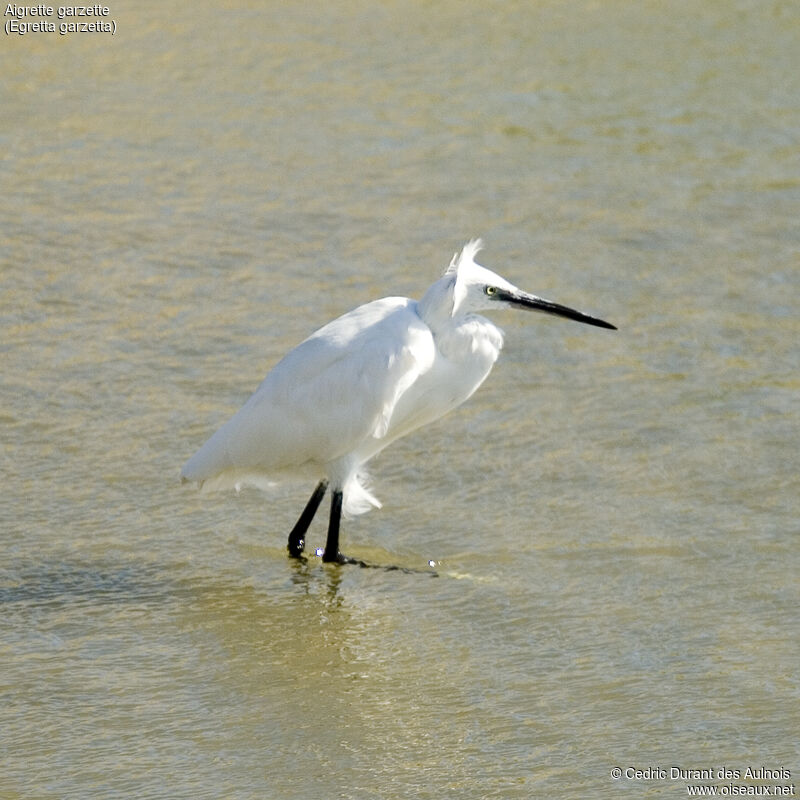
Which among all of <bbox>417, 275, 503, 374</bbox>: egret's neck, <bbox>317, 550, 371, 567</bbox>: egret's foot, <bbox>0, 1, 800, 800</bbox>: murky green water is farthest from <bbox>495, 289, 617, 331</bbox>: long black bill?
<bbox>317, 550, 371, 567</bbox>: egret's foot

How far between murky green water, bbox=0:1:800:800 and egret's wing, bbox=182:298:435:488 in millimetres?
365

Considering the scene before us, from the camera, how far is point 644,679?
407cm

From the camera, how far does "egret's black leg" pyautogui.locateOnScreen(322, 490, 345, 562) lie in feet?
16.5

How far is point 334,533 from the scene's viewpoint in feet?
16.5
